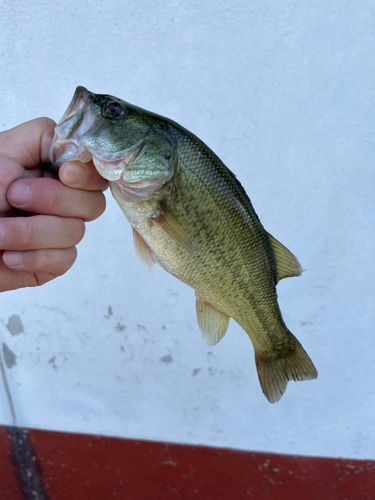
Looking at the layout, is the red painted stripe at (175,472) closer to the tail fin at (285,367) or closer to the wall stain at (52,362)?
the wall stain at (52,362)

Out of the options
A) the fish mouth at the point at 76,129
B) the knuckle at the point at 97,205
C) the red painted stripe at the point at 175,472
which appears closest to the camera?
the fish mouth at the point at 76,129

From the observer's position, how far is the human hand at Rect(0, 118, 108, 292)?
0.57 m

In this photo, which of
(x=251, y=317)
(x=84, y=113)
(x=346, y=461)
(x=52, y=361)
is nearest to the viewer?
(x=84, y=113)

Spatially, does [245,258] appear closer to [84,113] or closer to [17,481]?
[84,113]

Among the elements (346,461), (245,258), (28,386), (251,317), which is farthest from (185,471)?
(245,258)

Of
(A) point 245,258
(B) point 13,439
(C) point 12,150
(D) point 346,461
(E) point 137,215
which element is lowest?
(D) point 346,461

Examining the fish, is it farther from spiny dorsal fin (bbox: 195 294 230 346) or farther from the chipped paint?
the chipped paint

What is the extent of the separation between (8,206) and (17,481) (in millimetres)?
1148

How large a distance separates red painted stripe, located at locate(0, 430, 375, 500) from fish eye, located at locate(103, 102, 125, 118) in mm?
1047

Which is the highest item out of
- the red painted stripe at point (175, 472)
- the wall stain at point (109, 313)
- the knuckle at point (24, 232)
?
the knuckle at point (24, 232)

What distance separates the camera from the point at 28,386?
1.27 m

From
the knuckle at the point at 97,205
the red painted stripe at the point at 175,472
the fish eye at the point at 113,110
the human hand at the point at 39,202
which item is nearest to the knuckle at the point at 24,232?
the human hand at the point at 39,202

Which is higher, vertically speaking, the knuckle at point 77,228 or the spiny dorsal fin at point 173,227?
the knuckle at point 77,228

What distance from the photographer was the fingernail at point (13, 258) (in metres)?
0.59
